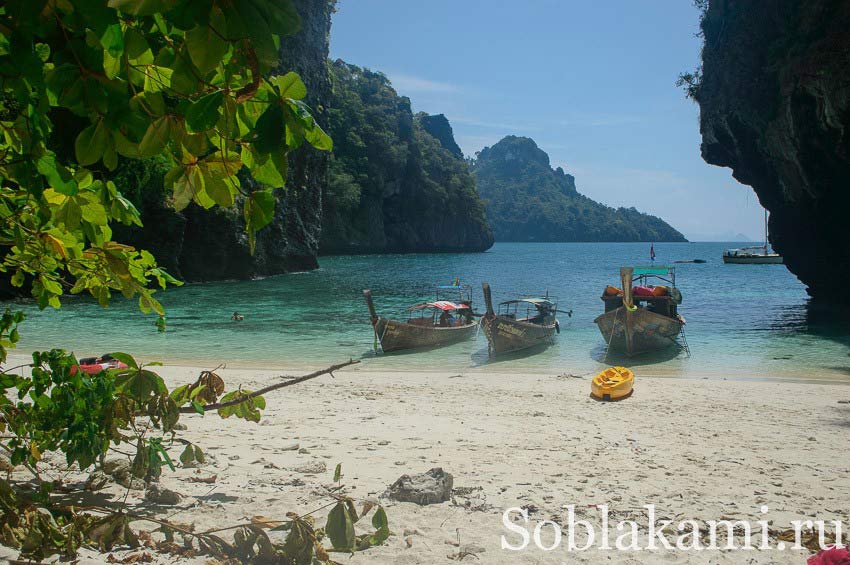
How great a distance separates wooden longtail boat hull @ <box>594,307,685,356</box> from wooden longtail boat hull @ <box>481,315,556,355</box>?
2.20 m

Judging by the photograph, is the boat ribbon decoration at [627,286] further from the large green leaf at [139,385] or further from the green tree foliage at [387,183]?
the green tree foliage at [387,183]

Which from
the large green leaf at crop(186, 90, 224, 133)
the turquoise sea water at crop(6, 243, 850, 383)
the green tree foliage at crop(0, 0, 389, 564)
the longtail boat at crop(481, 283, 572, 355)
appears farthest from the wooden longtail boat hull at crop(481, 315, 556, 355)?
the large green leaf at crop(186, 90, 224, 133)

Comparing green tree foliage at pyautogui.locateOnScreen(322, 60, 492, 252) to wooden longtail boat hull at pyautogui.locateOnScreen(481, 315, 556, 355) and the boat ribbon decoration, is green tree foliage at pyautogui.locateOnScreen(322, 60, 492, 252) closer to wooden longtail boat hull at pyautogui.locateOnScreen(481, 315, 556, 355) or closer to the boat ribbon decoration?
wooden longtail boat hull at pyautogui.locateOnScreen(481, 315, 556, 355)

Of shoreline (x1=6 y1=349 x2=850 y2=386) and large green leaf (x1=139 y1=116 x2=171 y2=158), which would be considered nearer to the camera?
large green leaf (x1=139 y1=116 x2=171 y2=158)

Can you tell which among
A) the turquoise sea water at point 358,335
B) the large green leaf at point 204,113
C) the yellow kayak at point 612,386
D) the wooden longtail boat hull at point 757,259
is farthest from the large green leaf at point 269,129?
the wooden longtail boat hull at point 757,259

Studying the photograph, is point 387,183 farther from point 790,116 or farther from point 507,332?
point 507,332

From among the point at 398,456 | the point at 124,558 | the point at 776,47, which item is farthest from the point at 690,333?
the point at 124,558

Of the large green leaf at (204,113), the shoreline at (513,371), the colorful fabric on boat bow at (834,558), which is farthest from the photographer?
the shoreline at (513,371)

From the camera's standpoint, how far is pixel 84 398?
111 inches

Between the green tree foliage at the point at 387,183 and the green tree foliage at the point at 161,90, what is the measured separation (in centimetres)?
7264

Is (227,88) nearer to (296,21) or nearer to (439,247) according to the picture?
(296,21)

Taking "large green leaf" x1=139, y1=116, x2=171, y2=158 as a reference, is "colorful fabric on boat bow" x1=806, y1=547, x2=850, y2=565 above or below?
below

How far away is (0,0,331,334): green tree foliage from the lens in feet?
3.99

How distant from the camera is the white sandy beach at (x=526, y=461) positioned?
13.7ft
